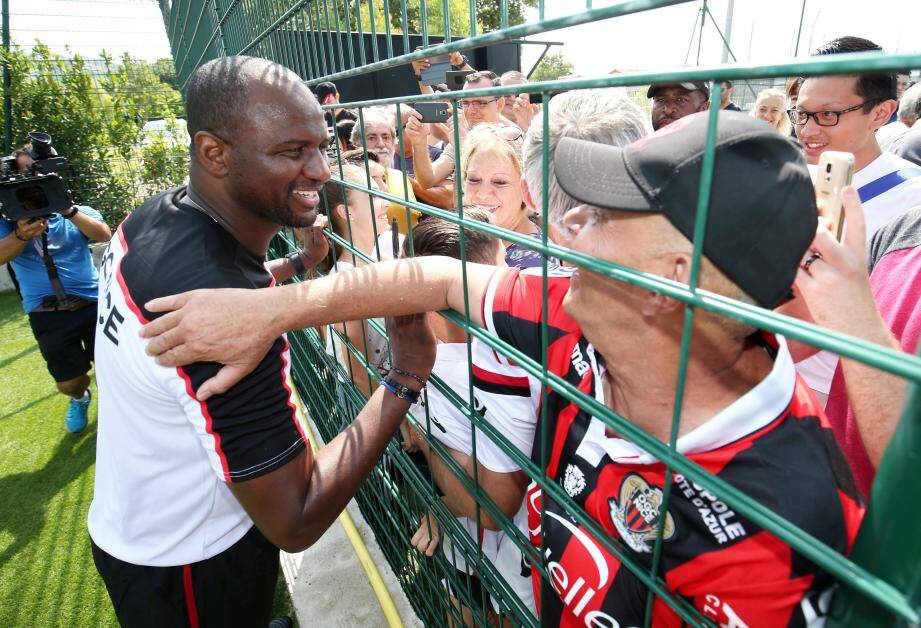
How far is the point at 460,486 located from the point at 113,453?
978 millimetres

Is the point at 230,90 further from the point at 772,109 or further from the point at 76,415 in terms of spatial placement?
the point at 76,415

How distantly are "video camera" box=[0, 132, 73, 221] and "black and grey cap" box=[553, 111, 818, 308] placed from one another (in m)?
4.12

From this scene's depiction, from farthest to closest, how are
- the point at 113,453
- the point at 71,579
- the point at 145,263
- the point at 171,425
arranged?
the point at 71,579 → the point at 113,453 → the point at 171,425 → the point at 145,263

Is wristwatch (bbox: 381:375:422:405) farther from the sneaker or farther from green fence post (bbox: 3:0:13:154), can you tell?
green fence post (bbox: 3:0:13:154)

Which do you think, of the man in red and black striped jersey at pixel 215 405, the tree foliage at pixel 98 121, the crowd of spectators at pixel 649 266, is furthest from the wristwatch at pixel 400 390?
the tree foliage at pixel 98 121

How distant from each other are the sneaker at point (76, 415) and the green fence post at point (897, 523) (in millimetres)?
5053

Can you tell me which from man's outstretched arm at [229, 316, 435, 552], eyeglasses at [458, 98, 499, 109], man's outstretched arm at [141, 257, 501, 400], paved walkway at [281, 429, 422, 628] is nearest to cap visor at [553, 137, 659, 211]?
man's outstretched arm at [141, 257, 501, 400]

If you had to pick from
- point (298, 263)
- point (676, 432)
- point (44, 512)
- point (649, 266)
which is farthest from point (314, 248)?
point (44, 512)

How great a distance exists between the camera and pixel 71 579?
2.89 meters

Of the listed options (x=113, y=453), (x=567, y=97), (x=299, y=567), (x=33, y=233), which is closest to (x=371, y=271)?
(x=567, y=97)

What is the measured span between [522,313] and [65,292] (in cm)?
423

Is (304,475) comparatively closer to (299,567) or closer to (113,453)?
(113,453)

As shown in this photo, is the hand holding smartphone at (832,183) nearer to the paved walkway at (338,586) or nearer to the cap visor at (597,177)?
the cap visor at (597,177)

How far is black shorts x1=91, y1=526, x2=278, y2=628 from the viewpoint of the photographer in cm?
153
